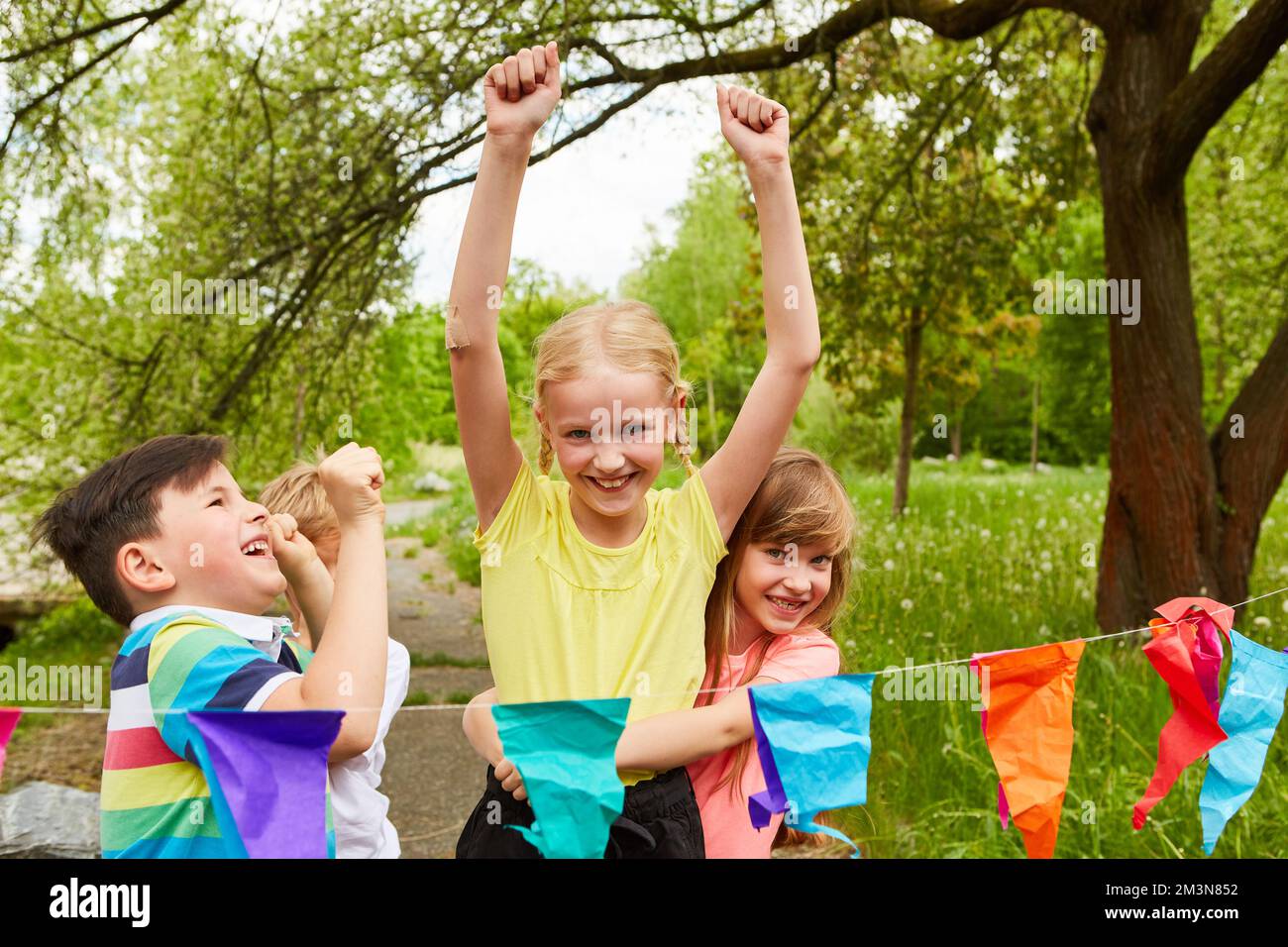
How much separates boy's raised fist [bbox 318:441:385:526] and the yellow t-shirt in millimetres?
244

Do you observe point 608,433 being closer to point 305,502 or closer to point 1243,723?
point 305,502

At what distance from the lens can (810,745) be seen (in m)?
1.91

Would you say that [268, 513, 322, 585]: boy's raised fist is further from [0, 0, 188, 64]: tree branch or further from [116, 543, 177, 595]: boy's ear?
[0, 0, 188, 64]: tree branch

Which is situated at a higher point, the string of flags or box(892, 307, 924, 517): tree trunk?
box(892, 307, 924, 517): tree trunk

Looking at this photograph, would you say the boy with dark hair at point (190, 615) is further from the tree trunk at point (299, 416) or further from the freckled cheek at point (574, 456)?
the tree trunk at point (299, 416)

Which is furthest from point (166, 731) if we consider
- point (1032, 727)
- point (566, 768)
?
point (1032, 727)

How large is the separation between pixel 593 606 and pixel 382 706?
459 mm

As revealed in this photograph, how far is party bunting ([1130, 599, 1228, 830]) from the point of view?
2.25 metres

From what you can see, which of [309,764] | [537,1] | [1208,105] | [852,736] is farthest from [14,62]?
[1208,105]

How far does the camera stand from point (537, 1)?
580cm

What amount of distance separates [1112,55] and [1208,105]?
0.78 m

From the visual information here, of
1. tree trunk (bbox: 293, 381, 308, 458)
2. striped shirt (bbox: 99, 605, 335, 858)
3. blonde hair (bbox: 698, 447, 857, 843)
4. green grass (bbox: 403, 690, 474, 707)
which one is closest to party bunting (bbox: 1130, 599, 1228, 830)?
blonde hair (bbox: 698, 447, 857, 843)

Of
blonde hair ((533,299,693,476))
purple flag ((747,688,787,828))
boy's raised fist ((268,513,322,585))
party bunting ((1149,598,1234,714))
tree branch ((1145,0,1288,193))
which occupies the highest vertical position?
tree branch ((1145,0,1288,193))
